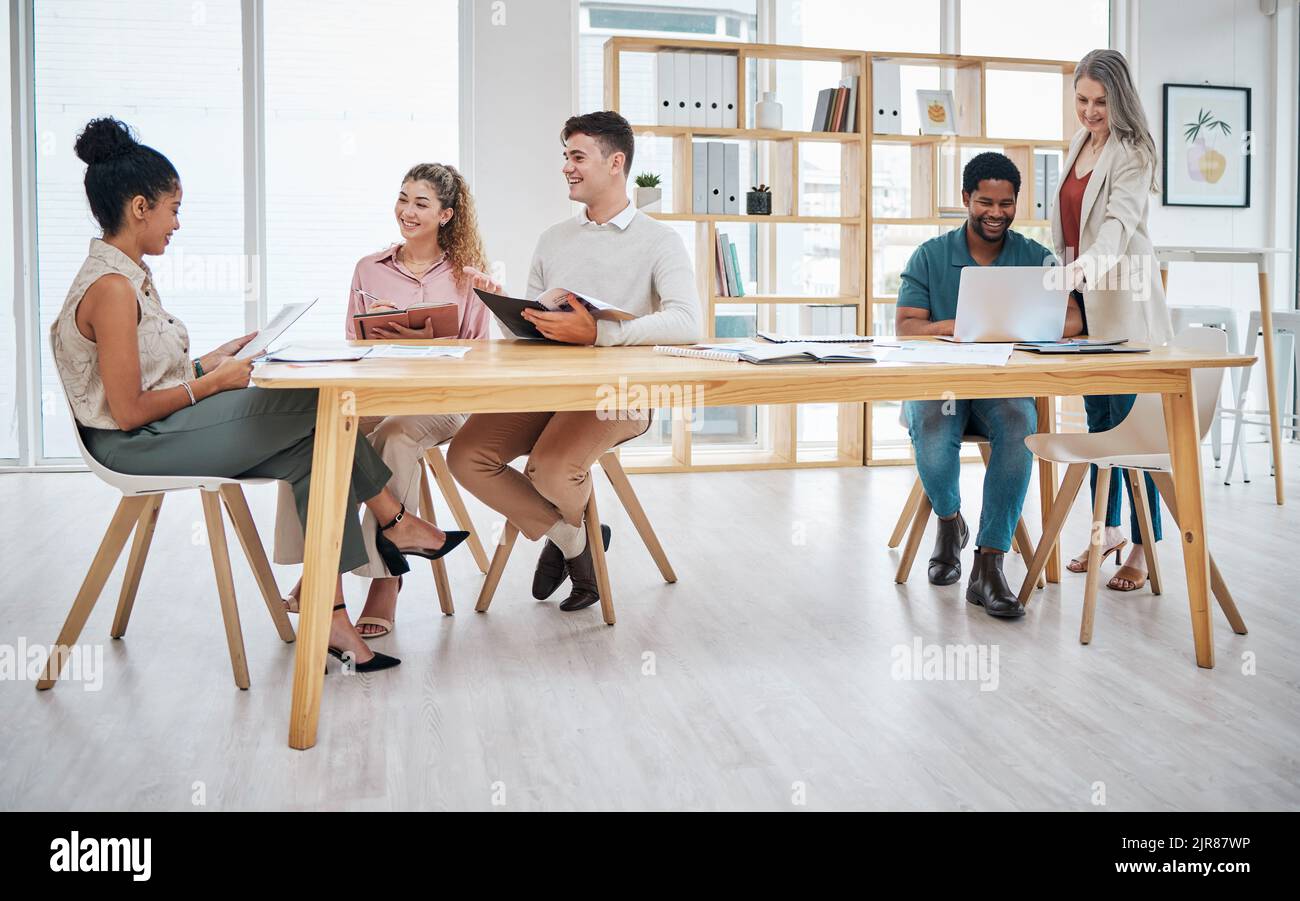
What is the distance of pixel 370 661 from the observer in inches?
95.7

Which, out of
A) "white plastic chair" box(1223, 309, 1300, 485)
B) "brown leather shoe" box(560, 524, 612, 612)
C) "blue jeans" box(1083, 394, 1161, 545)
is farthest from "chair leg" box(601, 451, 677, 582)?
"white plastic chair" box(1223, 309, 1300, 485)

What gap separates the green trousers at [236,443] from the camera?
7.27 ft

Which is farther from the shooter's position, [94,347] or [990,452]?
[990,452]

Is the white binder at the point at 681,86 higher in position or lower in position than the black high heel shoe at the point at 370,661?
higher

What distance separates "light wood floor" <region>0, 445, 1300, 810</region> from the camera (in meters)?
1.86

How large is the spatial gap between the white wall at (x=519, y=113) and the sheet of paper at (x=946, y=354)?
2.85m

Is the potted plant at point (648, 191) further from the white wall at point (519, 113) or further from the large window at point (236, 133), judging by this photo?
the large window at point (236, 133)

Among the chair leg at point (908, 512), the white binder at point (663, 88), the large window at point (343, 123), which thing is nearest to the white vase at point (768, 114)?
the white binder at point (663, 88)

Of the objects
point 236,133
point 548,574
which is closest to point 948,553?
point 548,574

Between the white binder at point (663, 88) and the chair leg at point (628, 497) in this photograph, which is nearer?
the chair leg at point (628, 497)

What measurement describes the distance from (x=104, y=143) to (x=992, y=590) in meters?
2.15

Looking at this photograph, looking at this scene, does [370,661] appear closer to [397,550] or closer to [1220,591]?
[397,550]

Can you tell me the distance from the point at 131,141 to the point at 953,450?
2011mm

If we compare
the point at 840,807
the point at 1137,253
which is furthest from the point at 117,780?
the point at 1137,253
